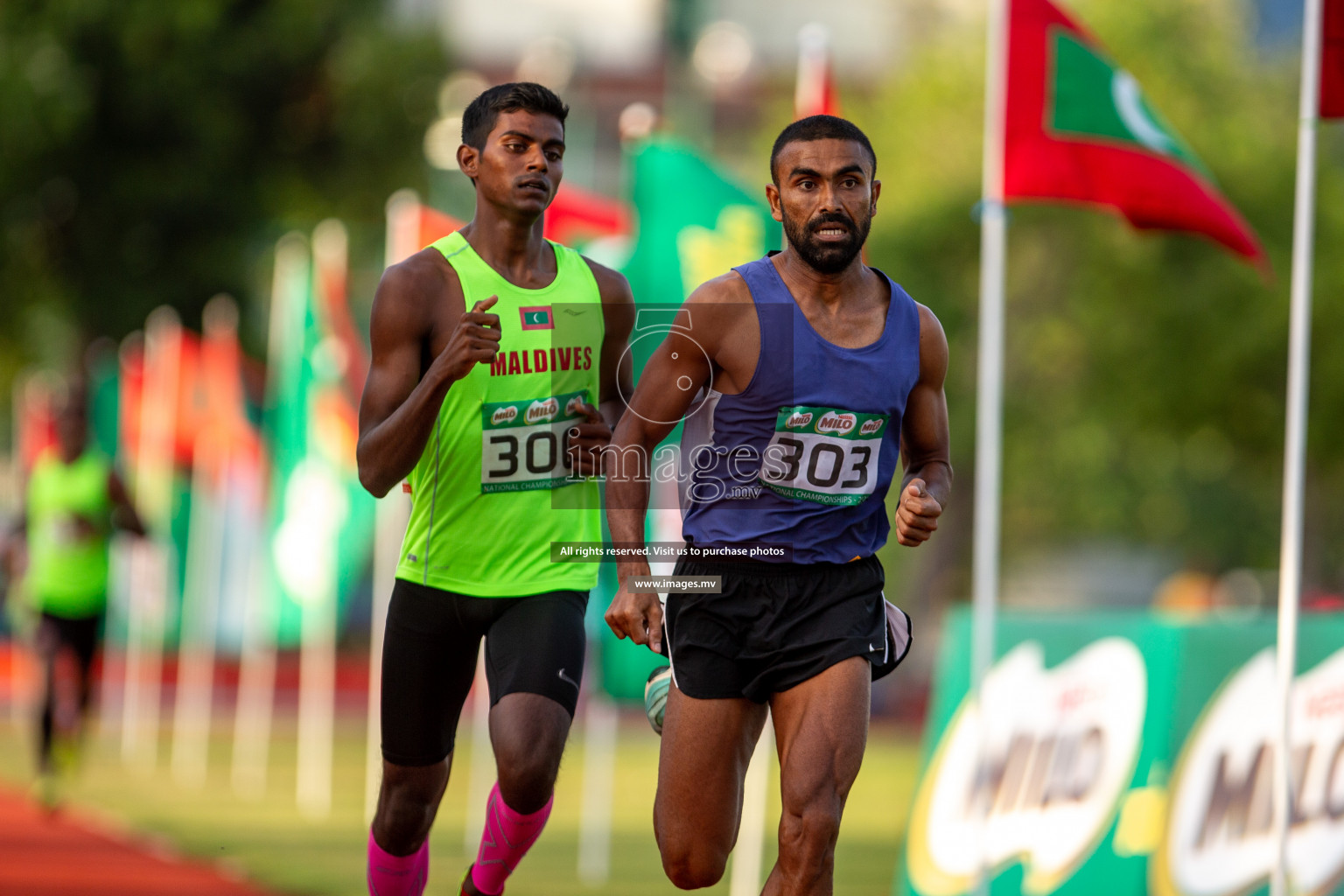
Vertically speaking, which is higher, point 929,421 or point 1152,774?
point 929,421

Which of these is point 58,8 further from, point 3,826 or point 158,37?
point 3,826

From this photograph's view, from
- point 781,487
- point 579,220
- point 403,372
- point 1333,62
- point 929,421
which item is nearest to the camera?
point 781,487

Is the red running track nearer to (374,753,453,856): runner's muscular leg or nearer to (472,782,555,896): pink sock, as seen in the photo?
(374,753,453,856): runner's muscular leg

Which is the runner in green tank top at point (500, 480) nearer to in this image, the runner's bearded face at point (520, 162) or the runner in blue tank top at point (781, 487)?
the runner's bearded face at point (520, 162)

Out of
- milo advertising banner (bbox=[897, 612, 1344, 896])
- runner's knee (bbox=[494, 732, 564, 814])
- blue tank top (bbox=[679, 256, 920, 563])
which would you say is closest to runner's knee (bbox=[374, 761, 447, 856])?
runner's knee (bbox=[494, 732, 564, 814])

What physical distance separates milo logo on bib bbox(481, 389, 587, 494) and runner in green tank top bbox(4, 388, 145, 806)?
24.4ft

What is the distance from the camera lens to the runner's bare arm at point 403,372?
5.11 m

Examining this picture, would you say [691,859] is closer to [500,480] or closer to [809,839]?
[809,839]

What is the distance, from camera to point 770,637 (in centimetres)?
498

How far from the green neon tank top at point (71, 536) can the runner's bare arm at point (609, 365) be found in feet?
25.5

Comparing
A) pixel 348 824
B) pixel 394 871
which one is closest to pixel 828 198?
pixel 394 871

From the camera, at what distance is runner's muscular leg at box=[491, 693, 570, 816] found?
5395 millimetres

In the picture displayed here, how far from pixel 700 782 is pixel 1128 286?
2665 cm

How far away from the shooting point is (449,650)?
5660 mm
